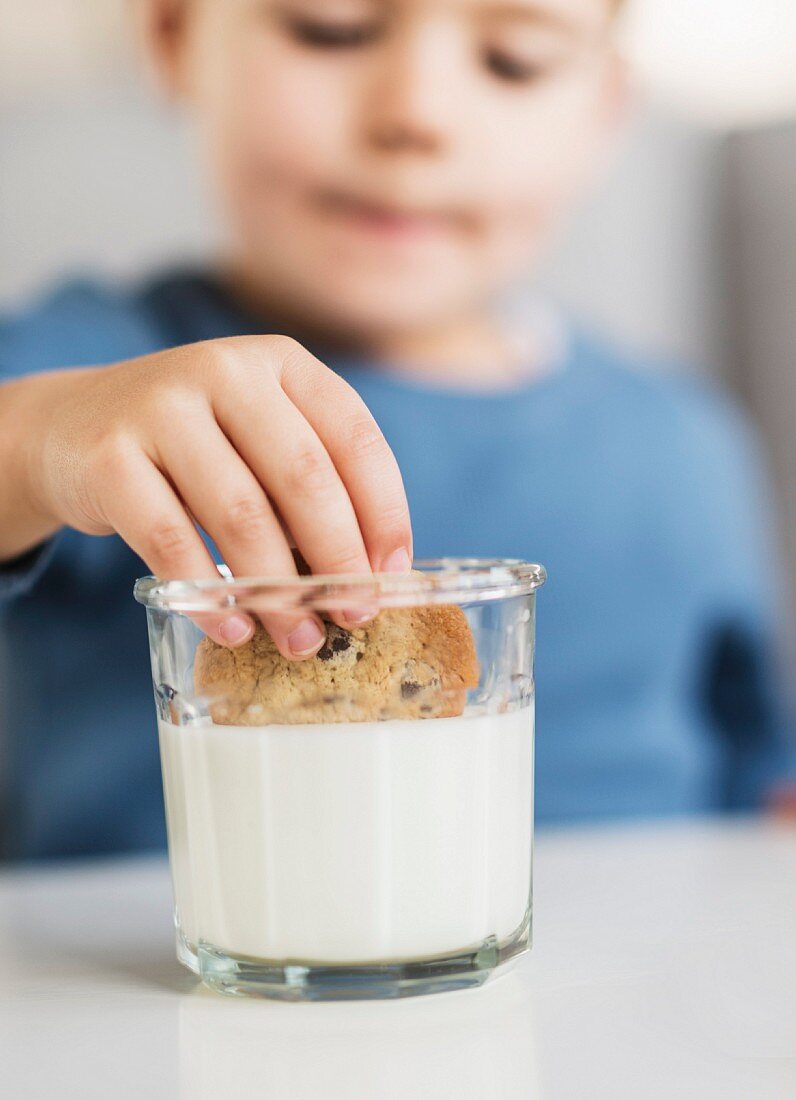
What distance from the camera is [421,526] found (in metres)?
0.93

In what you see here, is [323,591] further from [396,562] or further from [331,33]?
[331,33]

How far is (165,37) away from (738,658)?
83 centimetres

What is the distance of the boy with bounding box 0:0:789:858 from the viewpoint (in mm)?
921

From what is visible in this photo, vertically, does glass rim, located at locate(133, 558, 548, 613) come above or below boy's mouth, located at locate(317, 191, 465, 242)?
below

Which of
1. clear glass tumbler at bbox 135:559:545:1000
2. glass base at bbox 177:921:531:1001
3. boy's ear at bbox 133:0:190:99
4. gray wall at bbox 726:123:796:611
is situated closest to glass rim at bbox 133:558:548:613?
clear glass tumbler at bbox 135:559:545:1000

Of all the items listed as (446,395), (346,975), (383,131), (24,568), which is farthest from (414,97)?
(346,975)

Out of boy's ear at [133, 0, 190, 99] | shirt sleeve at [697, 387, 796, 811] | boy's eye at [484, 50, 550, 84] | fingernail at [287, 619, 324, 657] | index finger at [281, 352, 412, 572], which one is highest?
boy's ear at [133, 0, 190, 99]

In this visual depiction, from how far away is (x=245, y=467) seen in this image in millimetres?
365

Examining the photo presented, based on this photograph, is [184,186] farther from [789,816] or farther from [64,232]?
[789,816]

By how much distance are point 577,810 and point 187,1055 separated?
65 cm

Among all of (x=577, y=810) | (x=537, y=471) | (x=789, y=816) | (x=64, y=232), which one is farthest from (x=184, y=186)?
(x=789, y=816)

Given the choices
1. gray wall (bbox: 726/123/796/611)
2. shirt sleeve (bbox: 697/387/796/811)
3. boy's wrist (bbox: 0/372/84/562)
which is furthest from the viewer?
gray wall (bbox: 726/123/796/611)

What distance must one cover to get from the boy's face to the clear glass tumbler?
708 mm

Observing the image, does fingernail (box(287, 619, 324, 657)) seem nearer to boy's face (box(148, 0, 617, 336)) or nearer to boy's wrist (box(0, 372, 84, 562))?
boy's wrist (box(0, 372, 84, 562))
